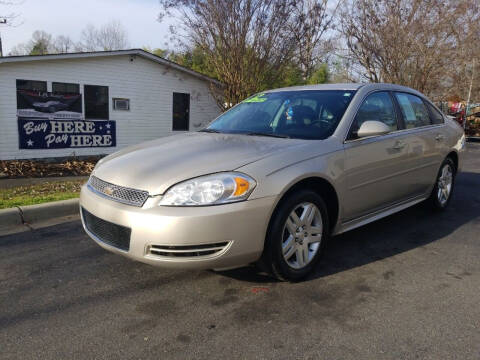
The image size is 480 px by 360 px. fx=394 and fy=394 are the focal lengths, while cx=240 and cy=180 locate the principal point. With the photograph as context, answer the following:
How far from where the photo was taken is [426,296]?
9.68ft

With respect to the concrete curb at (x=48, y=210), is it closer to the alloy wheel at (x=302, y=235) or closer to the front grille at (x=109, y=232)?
the front grille at (x=109, y=232)

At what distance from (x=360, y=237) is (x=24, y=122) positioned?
9906mm

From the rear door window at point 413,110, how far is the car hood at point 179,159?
1794 millimetres

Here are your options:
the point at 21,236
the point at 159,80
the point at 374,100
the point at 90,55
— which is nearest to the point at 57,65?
the point at 90,55

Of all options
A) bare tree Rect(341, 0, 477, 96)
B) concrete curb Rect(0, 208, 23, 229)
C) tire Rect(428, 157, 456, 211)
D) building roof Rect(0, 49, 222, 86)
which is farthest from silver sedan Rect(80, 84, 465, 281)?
bare tree Rect(341, 0, 477, 96)

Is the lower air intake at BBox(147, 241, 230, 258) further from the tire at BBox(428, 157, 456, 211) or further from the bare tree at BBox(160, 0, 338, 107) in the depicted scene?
the bare tree at BBox(160, 0, 338, 107)

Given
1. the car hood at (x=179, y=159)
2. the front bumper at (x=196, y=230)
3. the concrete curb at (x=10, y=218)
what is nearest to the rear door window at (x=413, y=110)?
the car hood at (x=179, y=159)

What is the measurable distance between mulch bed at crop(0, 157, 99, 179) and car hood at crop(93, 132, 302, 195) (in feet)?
20.4

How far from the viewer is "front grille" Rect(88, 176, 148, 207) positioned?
269 cm

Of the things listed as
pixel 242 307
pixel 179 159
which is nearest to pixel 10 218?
pixel 179 159

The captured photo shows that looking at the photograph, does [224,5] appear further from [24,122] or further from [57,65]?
[24,122]

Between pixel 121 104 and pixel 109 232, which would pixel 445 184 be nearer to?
pixel 109 232

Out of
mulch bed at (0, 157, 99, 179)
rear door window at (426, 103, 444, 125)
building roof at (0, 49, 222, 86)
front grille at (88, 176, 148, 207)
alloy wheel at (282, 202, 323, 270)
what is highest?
building roof at (0, 49, 222, 86)

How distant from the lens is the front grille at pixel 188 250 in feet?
8.57
